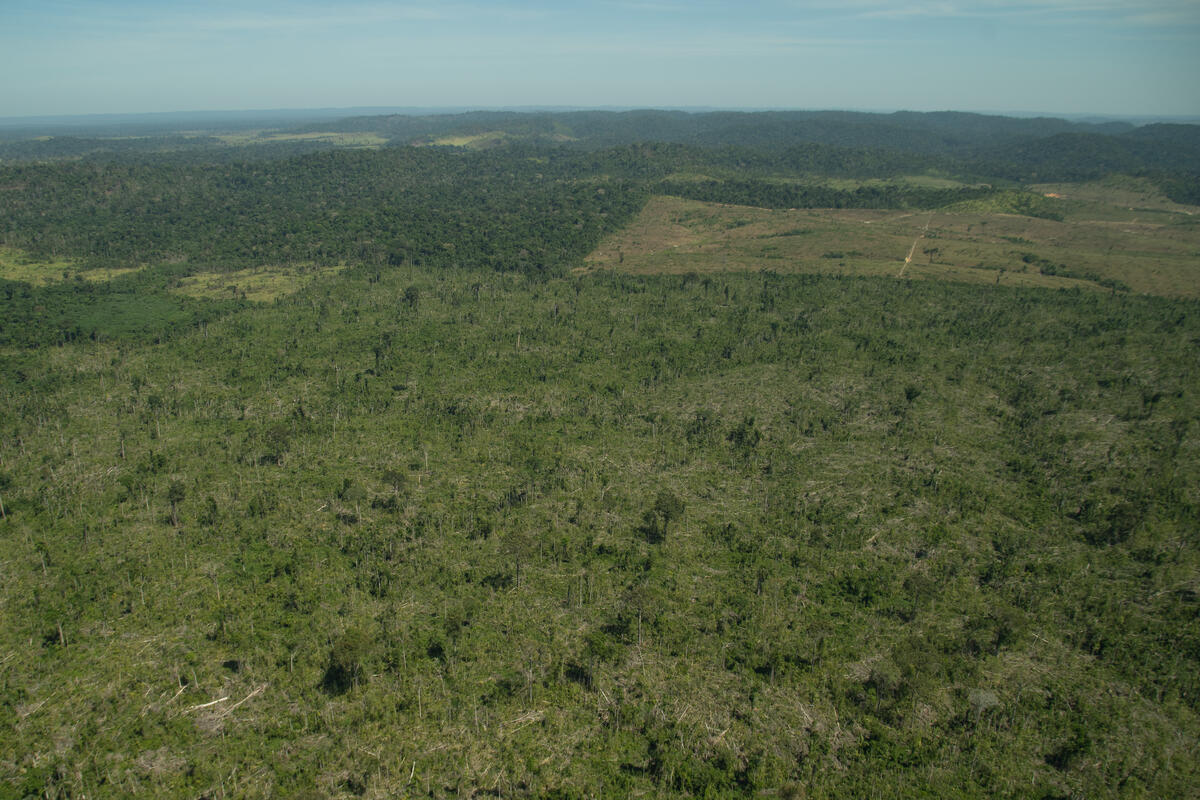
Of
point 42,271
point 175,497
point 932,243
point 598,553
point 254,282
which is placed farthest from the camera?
point 932,243

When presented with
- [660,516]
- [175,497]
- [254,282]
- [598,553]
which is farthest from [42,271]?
[660,516]

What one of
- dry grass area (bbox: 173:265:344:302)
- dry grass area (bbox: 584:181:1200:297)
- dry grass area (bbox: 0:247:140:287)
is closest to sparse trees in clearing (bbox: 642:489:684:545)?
dry grass area (bbox: 584:181:1200:297)

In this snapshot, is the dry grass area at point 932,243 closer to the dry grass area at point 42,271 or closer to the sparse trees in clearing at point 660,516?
the sparse trees in clearing at point 660,516

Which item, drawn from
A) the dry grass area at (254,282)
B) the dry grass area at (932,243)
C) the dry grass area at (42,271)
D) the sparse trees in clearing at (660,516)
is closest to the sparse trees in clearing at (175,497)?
the sparse trees in clearing at (660,516)

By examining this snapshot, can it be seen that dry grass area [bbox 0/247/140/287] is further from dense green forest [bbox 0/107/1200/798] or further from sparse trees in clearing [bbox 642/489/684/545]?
sparse trees in clearing [bbox 642/489/684/545]

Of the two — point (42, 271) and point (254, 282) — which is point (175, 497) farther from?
point (42, 271)

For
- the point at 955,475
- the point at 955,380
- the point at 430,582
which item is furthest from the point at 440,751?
the point at 955,380
